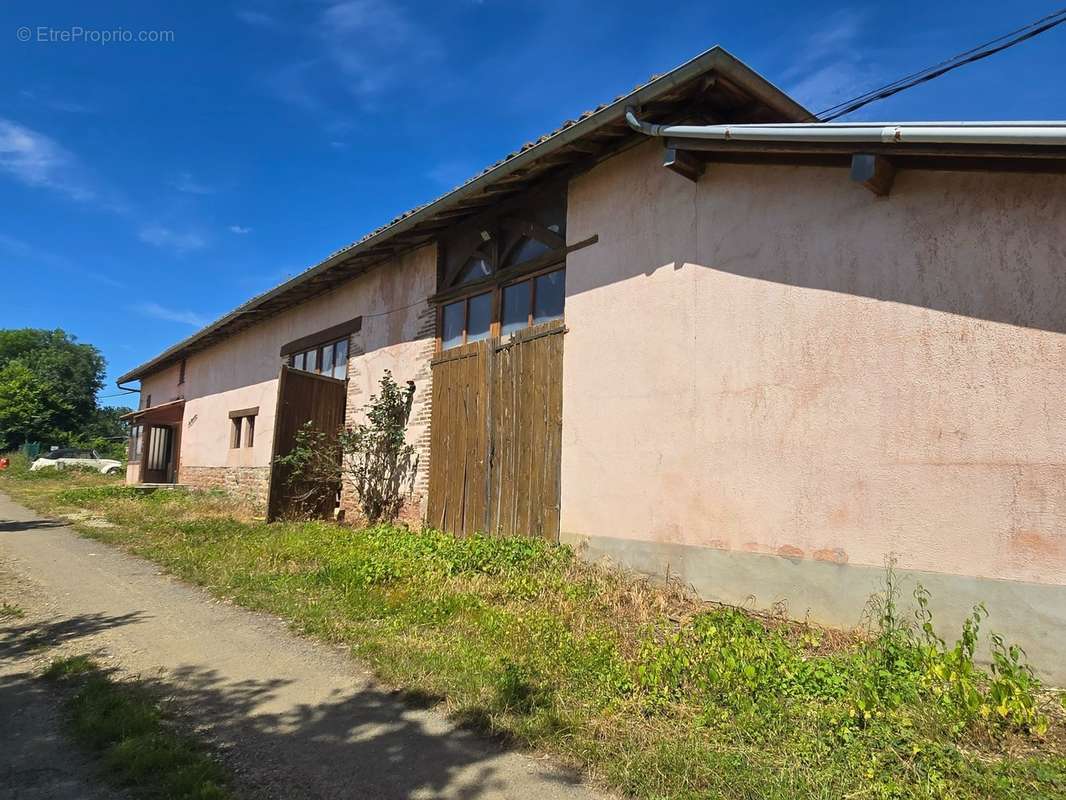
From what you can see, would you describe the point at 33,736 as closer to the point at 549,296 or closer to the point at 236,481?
the point at 549,296

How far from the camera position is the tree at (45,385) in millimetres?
49156

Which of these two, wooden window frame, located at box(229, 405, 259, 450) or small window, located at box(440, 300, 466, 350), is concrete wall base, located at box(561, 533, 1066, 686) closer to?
small window, located at box(440, 300, 466, 350)

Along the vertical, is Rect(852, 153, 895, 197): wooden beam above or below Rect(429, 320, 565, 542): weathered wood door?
above

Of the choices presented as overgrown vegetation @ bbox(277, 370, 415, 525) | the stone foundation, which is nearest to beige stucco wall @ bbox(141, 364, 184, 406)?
the stone foundation

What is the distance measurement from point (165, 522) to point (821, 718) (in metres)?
11.5

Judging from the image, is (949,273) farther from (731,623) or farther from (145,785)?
(145,785)

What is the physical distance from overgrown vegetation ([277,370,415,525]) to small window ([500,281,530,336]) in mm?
2323

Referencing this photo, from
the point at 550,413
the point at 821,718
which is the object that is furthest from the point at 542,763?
the point at 550,413

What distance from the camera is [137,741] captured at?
10.8 feet

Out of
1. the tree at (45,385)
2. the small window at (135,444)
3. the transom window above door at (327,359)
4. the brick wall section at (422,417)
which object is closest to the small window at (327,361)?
the transom window above door at (327,359)

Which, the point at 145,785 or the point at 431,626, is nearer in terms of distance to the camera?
the point at 145,785

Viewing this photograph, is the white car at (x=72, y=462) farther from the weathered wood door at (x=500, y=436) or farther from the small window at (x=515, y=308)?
the small window at (x=515, y=308)

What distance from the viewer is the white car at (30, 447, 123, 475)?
108ft

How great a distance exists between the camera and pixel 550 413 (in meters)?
7.50
